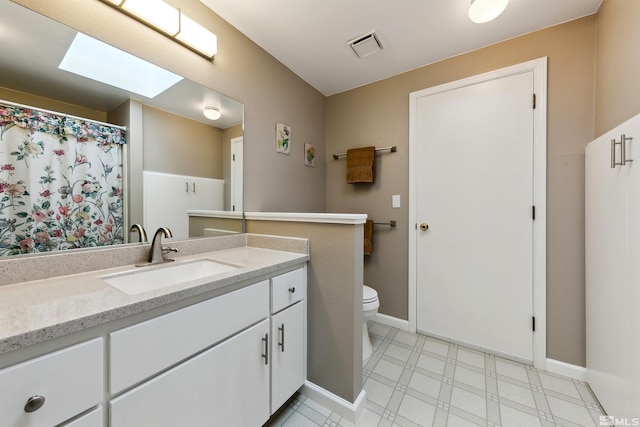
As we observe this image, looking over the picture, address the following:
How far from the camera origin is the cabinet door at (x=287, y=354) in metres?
1.17

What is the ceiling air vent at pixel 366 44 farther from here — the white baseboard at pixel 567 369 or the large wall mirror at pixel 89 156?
the white baseboard at pixel 567 369

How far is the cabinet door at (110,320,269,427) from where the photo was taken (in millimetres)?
722

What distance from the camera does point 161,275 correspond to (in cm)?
116

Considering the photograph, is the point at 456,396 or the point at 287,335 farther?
the point at 456,396

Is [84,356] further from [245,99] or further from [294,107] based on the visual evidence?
[294,107]

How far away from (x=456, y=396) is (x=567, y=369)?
84cm

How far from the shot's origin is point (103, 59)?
1112 millimetres

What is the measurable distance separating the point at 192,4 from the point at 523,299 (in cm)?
287

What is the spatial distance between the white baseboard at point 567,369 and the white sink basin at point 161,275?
7.04 feet

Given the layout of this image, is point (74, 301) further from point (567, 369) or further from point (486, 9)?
point (567, 369)

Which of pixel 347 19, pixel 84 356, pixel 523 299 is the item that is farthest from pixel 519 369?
pixel 347 19

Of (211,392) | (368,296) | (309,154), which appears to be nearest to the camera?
(211,392)

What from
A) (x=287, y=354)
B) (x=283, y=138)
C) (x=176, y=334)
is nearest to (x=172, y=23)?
(x=283, y=138)

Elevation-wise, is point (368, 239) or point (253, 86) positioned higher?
point (253, 86)
